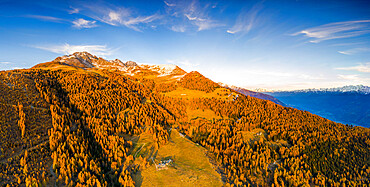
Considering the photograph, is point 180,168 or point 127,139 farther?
point 127,139

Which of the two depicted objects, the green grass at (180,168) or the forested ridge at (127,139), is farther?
the green grass at (180,168)

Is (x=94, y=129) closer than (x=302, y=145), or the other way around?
(x=94, y=129)

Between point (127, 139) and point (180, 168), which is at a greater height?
point (127, 139)

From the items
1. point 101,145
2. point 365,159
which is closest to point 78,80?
point 101,145

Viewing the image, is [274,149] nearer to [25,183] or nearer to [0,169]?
[25,183]
